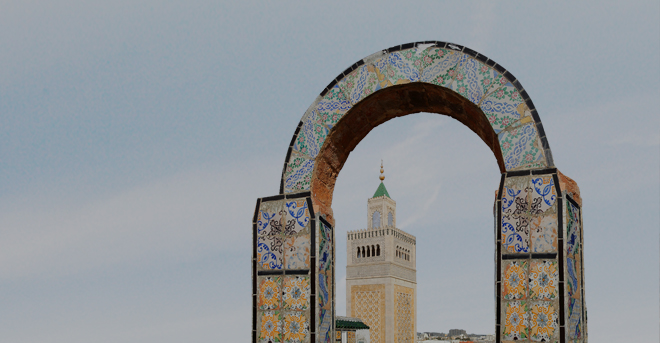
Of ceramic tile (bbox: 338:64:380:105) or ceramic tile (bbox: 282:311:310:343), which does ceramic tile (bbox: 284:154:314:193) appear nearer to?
ceramic tile (bbox: 338:64:380:105)

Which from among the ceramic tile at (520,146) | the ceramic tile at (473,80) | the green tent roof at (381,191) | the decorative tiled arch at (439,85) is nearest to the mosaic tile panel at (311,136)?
the decorative tiled arch at (439,85)

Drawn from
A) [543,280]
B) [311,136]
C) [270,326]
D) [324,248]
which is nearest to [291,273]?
[324,248]

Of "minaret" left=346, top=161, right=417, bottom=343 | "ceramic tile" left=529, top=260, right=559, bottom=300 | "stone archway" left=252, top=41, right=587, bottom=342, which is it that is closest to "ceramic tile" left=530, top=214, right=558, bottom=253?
"stone archway" left=252, top=41, right=587, bottom=342

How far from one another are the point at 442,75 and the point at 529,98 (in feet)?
2.83

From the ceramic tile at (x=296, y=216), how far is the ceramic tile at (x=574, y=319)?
2.53 meters

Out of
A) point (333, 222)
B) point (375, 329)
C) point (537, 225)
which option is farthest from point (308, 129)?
point (375, 329)

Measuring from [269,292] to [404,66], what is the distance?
2673mm

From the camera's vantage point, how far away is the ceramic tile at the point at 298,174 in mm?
5887

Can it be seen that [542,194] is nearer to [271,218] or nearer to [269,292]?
[271,218]

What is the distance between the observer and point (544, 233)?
483 cm

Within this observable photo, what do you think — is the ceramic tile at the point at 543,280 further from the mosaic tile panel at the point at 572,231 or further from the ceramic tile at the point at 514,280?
the mosaic tile panel at the point at 572,231

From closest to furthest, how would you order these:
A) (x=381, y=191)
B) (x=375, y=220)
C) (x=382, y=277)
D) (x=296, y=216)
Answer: (x=296, y=216) < (x=382, y=277) < (x=381, y=191) < (x=375, y=220)

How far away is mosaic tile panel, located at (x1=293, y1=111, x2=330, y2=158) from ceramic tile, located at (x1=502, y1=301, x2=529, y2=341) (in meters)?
2.43

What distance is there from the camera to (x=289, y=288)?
18.5 ft
